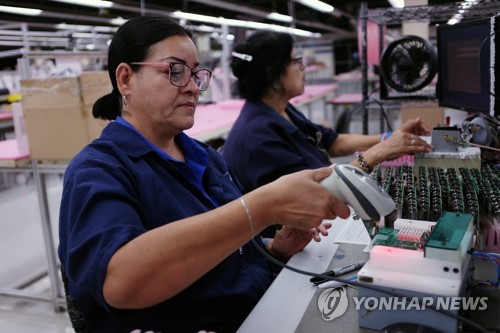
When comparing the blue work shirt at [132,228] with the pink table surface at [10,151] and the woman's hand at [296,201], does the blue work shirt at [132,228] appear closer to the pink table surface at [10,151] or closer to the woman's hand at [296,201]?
the woman's hand at [296,201]

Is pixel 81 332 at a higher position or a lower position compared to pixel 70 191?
lower

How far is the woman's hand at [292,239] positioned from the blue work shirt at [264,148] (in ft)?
2.12

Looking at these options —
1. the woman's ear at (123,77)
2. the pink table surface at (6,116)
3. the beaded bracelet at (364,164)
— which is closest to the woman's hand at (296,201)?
the woman's ear at (123,77)

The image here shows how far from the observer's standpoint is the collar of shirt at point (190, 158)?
112 cm

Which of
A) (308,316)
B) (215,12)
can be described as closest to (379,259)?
(308,316)

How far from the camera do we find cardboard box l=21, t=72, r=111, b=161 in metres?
2.32

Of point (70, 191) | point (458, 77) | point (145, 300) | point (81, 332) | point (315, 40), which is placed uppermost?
point (315, 40)

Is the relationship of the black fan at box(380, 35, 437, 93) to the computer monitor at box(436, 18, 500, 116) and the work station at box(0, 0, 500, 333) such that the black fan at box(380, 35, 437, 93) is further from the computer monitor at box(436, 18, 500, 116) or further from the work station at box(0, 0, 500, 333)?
the computer monitor at box(436, 18, 500, 116)

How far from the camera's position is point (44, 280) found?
119 inches

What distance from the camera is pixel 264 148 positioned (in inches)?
74.9

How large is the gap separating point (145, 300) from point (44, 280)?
2.59m

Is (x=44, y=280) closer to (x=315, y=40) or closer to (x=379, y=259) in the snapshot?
(x=379, y=259)

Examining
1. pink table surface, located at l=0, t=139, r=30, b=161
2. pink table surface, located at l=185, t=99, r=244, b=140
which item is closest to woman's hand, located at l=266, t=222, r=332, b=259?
pink table surface, located at l=185, t=99, r=244, b=140

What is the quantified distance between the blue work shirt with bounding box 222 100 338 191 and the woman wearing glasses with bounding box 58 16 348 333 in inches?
20.1
